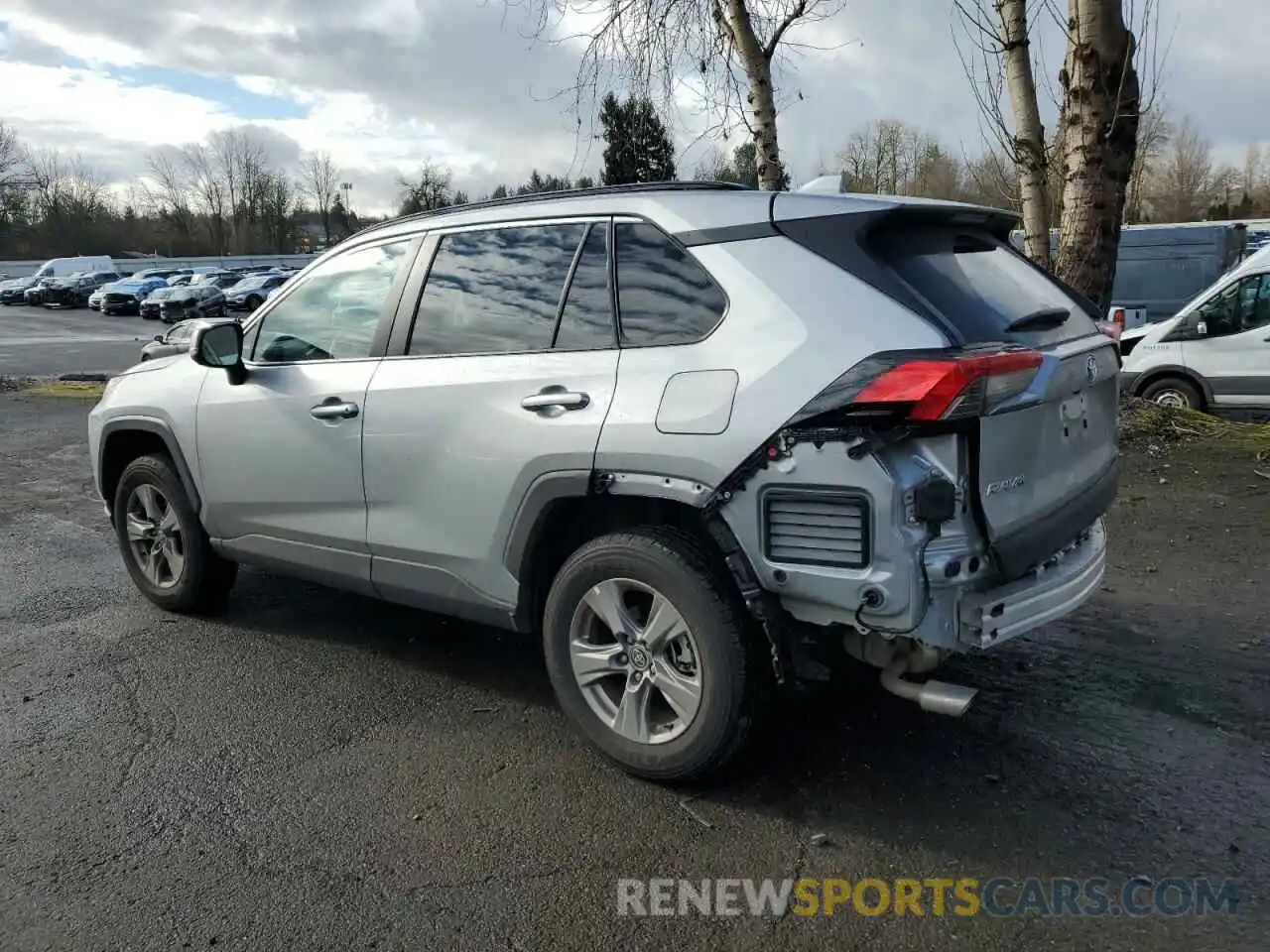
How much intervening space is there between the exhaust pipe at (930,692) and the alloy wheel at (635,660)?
0.59 meters

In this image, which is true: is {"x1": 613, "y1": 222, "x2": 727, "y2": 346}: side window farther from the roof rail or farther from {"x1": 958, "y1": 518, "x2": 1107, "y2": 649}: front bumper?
{"x1": 958, "y1": 518, "x2": 1107, "y2": 649}: front bumper

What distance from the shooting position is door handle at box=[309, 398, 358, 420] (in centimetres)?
393

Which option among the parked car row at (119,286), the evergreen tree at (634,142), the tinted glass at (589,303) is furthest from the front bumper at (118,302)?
the tinted glass at (589,303)

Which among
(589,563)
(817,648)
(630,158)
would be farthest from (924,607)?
(630,158)

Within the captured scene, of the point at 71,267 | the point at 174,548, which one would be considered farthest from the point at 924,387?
the point at 71,267

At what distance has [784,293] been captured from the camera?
2.97 metres

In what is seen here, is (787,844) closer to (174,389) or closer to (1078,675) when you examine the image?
(1078,675)

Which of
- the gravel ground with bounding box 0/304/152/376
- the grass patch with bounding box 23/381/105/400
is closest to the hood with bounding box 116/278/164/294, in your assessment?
the gravel ground with bounding box 0/304/152/376

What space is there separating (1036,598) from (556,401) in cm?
163

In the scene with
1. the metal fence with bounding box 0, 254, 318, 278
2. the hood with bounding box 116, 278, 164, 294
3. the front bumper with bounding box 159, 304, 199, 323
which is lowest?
the front bumper with bounding box 159, 304, 199, 323

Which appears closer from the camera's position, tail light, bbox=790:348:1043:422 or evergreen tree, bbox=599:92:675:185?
tail light, bbox=790:348:1043:422

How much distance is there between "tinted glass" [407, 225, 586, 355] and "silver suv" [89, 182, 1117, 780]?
0.01m

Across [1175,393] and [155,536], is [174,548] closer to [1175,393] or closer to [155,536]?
[155,536]

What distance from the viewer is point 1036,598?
3.02m
